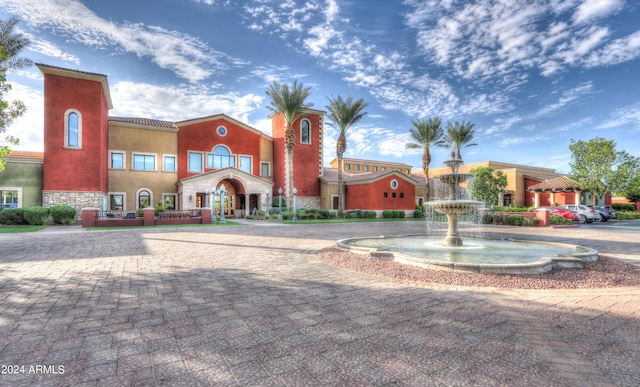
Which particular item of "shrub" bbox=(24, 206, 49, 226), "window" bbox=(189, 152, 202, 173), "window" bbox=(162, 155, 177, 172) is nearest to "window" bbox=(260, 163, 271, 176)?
"window" bbox=(189, 152, 202, 173)

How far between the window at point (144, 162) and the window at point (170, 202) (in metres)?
2.97

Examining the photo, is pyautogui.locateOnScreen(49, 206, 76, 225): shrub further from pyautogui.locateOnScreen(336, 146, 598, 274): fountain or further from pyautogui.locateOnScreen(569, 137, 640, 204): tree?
pyautogui.locateOnScreen(569, 137, 640, 204): tree

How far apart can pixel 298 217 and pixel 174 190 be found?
12.5 meters

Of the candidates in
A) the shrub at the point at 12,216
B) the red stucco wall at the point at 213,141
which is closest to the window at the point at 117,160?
the red stucco wall at the point at 213,141

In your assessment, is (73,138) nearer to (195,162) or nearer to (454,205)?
(195,162)

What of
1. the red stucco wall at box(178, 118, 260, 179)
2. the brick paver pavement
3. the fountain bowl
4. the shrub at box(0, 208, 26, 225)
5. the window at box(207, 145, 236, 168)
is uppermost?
the red stucco wall at box(178, 118, 260, 179)

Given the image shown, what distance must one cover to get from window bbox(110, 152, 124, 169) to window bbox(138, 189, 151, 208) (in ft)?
9.38

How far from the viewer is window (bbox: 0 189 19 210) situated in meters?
22.6

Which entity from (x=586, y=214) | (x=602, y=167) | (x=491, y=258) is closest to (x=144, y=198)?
(x=491, y=258)

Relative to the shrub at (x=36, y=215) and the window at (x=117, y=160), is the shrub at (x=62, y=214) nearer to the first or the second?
the shrub at (x=36, y=215)

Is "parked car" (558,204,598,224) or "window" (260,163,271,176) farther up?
"window" (260,163,271,176)

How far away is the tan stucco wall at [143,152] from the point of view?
2747 cm

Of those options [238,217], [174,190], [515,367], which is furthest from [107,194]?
[515,367]

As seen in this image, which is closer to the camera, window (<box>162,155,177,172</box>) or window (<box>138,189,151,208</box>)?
window (<box>138,189,151,208</box>)
